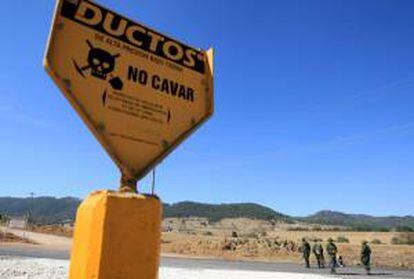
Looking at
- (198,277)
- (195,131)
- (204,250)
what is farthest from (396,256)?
(195,131)

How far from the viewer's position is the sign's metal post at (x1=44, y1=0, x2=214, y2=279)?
7.27 feet

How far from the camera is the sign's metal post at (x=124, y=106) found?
2.22 meters

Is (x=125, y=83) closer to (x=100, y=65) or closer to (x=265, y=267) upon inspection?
(x=100, y=65)

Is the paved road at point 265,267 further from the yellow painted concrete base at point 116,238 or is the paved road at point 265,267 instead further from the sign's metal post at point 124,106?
the yellow painted concrete base at point 116,238

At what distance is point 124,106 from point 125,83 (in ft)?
0.39

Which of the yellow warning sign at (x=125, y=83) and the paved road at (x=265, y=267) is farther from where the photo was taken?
the paved road at (x=265, y=267)

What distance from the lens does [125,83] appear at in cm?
258

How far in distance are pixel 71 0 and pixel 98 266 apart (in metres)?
1.31

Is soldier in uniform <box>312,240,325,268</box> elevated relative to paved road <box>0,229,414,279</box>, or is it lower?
elevated

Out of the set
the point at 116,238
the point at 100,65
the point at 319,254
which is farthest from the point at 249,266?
the point at 116,238

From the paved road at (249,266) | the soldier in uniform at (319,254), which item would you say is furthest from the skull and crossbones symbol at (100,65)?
the soldier in uniform at (319,254)

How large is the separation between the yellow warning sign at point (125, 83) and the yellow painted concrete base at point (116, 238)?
287 millimetres

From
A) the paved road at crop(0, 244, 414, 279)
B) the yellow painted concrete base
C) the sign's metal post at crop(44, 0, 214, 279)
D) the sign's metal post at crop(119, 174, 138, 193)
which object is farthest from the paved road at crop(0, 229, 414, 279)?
the yellow painted concrete base

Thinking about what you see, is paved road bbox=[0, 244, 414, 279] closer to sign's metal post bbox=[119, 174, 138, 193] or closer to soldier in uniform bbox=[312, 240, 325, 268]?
soldier in uniform bbox=[312, 240, 325, 268]
